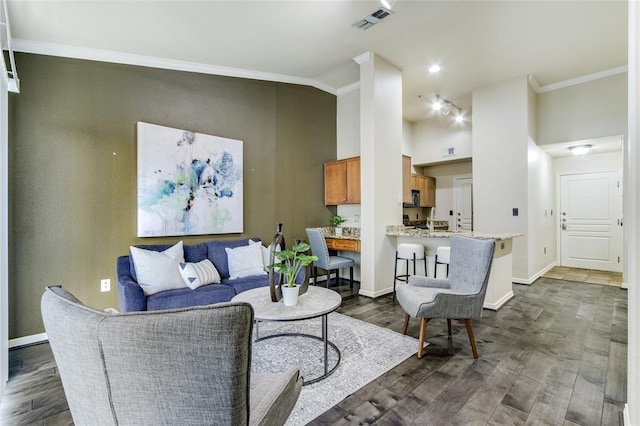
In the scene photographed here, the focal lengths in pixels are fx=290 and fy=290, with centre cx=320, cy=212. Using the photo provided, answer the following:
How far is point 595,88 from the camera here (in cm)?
466

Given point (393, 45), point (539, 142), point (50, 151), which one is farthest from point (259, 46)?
point (539, 142)

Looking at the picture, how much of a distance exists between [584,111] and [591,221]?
7.71 ft

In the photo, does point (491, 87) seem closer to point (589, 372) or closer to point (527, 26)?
point (527, 26)

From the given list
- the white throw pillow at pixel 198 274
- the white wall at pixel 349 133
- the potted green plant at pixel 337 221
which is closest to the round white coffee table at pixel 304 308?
the white throw pillow at pixel 198 274

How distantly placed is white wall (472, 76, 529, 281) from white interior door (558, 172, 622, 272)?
2294 mm

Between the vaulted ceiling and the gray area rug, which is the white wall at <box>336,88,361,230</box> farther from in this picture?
the gray area rug

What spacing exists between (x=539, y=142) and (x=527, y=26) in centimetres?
250

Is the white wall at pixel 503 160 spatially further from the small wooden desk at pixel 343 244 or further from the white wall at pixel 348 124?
the small wooden desk at pixel 343 244

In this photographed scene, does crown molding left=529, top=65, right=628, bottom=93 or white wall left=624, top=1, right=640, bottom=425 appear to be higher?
crown molding left=529, top=65, right=628, bottom=93

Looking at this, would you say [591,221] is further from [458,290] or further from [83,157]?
[83,157]

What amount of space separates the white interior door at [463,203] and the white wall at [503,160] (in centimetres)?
163

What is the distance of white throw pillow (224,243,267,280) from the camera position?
344cm

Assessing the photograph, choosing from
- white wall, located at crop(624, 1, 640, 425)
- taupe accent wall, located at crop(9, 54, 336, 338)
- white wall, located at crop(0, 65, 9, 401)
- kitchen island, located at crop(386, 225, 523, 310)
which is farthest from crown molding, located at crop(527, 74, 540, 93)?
white wall, located at crop(0, 65, 9, 401)

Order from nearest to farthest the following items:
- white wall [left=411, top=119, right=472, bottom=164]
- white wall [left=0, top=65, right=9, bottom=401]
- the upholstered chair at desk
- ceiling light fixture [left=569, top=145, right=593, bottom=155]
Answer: white wall [left=0, top=65, right=9, bottom=401]
the upholstered chair at desk
ceiling light fixture [left=569, top=145, right=593, bottom=155]
white wall [left=411, top=119, right=472, bottom=164]
